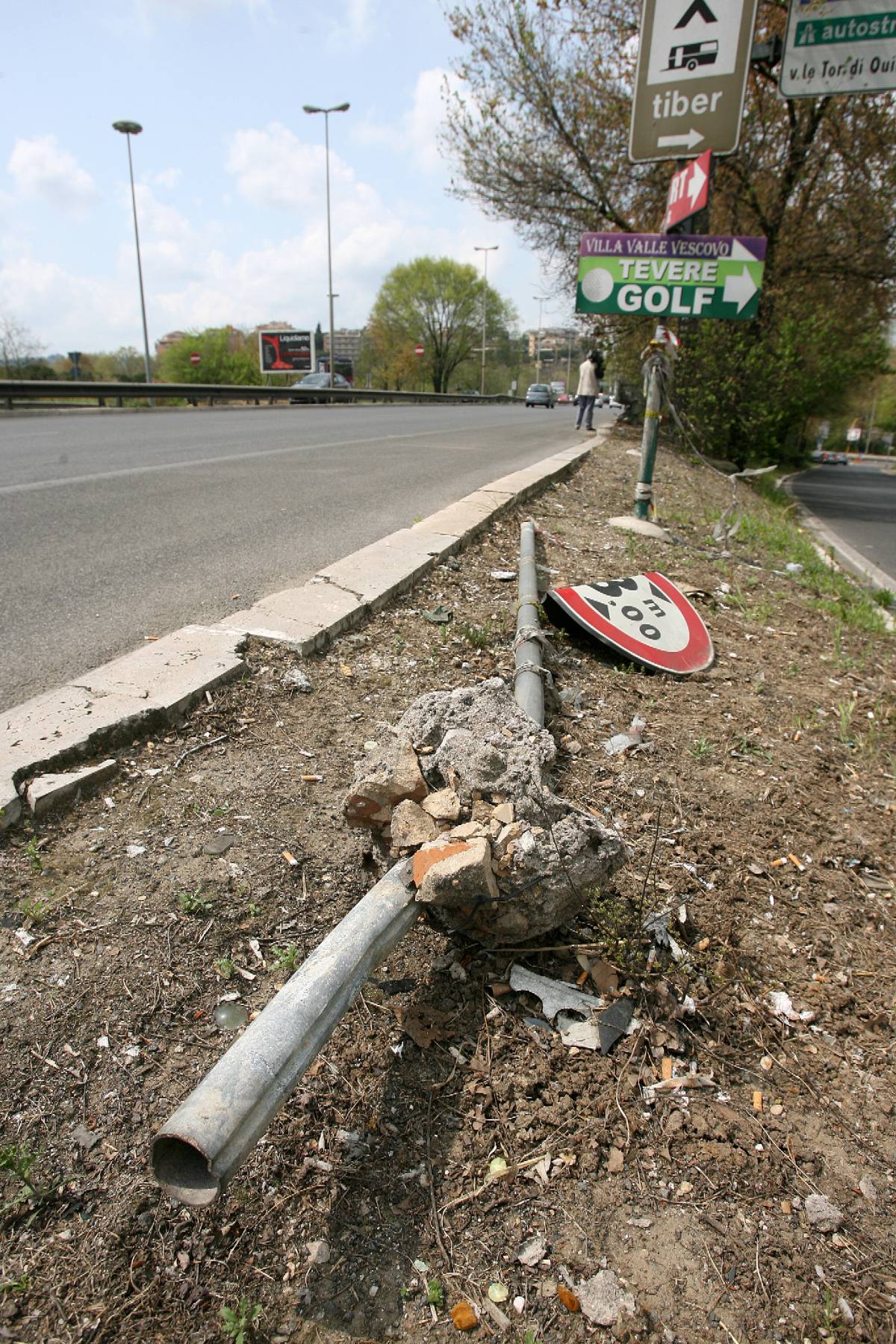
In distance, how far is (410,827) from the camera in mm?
2064

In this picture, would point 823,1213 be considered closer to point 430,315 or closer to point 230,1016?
point 230,1016

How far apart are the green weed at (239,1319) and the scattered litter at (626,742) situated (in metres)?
2.23

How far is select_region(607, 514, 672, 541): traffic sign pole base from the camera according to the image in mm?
6691

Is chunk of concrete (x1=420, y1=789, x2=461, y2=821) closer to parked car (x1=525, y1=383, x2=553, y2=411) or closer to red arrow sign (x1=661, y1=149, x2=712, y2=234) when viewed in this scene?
red arrow sign (x1=661, y1=149, x2=712, y2=234)

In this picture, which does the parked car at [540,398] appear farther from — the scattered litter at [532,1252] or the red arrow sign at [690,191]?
the scattered litter at [532,1252]

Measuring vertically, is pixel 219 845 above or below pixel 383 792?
below

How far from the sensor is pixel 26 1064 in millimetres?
1671

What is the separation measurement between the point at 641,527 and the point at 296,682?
4.37m

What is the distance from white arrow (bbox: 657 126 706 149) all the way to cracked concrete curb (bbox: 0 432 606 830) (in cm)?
401

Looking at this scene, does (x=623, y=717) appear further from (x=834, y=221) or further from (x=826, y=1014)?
(x=834, y=221)

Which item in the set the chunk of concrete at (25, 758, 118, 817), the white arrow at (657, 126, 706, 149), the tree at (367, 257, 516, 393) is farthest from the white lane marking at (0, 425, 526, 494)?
the tree at (367, 257, 516, 393)

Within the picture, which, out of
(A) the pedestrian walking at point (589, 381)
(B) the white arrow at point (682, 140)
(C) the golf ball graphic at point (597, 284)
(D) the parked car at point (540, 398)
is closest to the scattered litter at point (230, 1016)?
(C) the golf ball graphic at point (597, 284)

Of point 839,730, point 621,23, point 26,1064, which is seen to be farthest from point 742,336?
point 26,1064

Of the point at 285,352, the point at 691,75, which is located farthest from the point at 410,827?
the point at 285,352
